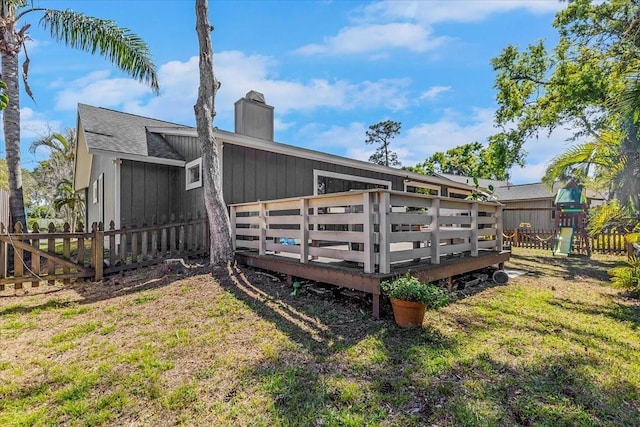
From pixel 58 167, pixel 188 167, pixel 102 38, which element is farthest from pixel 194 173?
pixel 58 167

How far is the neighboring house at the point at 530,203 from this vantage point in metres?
19.7

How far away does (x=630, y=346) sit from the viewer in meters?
3.23

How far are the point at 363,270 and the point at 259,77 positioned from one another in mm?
9194

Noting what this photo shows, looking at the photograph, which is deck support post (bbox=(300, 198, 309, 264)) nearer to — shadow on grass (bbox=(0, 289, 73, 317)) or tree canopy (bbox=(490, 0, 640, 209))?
shadow on grass (bbox=(0, 289, 73, 317))

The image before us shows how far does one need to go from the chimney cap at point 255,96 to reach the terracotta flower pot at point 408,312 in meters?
8.40

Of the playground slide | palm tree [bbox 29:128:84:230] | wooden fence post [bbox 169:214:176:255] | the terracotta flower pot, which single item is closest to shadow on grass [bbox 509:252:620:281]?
the playground slide

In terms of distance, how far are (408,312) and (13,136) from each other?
9.27m

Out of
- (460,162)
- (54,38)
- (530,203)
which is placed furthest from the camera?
(460,162)

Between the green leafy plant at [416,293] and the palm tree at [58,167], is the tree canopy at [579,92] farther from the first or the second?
the palm tree at [58,167]

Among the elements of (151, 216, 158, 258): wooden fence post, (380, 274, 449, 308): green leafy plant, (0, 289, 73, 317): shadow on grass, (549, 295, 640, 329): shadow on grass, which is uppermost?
(151, 216, 158, 258): wooden fence post

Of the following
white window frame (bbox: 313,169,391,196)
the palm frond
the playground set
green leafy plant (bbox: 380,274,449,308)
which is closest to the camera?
green leafy plant (bbox: 380,274,449,308)

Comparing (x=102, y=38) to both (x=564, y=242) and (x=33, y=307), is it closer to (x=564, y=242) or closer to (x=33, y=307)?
(x=33, y=307)

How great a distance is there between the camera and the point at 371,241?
3.63 metres

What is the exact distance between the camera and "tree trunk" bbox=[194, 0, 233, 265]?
585 centimetres
